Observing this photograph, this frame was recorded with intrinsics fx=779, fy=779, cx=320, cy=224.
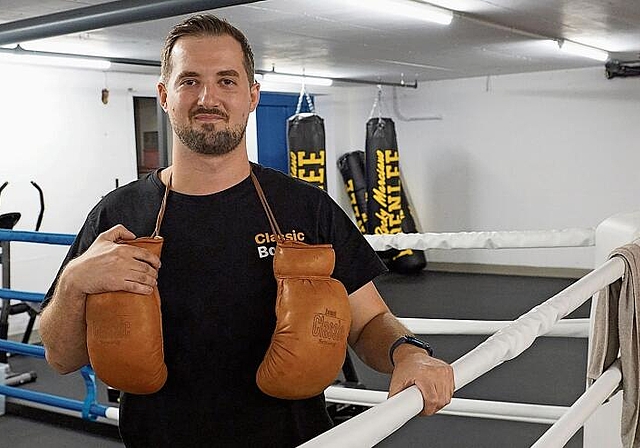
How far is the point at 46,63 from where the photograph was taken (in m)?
6.54

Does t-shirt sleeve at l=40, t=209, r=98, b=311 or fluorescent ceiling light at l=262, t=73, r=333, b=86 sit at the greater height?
fluorescent ceiling light at l=262, t=73, r=333, b=86

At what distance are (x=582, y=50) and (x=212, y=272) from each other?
6093mm

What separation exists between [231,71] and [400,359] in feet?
2.03

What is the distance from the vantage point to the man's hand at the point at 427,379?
1.11 meters

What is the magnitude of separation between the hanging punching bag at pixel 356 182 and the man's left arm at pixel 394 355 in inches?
317

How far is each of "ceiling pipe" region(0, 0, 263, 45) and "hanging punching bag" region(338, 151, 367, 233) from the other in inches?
271

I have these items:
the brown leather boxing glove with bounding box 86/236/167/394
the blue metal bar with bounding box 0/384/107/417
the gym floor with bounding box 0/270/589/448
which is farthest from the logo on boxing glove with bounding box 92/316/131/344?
the gym floor with bounding box 0/270/589/448

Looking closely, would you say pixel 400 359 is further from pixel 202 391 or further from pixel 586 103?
pixel 586 103

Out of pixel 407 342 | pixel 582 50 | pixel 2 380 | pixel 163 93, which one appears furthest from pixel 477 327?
pixel 582 50

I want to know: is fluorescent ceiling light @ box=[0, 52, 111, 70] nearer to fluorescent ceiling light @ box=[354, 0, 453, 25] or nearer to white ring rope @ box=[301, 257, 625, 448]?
fluorescent ceiling light @ box=[354, 0, 453, 25]

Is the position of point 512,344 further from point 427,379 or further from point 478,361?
point 427,379

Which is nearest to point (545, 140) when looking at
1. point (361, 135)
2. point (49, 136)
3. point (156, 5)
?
point (361, 135)

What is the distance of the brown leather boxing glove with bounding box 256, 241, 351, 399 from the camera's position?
1.33 meters

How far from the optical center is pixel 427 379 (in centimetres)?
115
